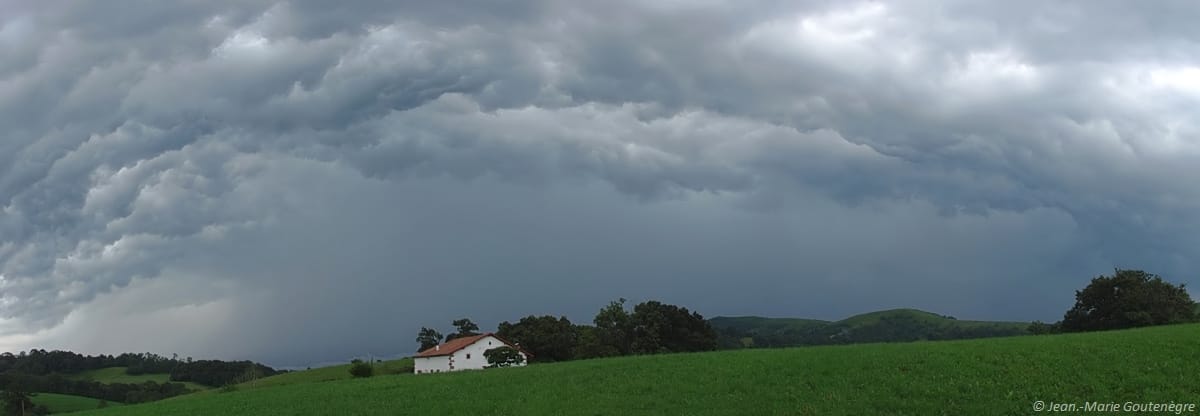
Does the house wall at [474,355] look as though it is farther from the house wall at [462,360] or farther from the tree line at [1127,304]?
the tree line at [1127,304]

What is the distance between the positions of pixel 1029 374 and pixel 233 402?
47.7 m

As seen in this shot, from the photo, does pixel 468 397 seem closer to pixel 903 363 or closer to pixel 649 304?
pixel 903 363

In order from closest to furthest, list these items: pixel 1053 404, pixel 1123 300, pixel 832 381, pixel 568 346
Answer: pixel 1053 404, pixel 832 381, pixel 1123 300, pixel 568 346

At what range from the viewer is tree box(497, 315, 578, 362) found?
139 meters

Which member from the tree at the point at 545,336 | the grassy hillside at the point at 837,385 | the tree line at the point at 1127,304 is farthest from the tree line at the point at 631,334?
the grassy hillside at the point at 837,385

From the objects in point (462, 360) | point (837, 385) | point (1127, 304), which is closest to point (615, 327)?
point (462, 360)

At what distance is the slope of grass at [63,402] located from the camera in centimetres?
15600

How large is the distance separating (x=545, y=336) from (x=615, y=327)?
1356 cm

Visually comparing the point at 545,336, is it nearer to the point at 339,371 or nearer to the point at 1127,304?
the point at 339,371

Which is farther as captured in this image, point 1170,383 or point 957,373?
point 957,373

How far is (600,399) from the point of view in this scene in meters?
36.0

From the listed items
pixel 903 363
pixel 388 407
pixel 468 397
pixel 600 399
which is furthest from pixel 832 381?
pixel 388 407

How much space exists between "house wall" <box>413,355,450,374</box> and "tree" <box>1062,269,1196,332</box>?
90967 millimetres

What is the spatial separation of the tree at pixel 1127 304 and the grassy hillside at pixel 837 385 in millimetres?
64718
